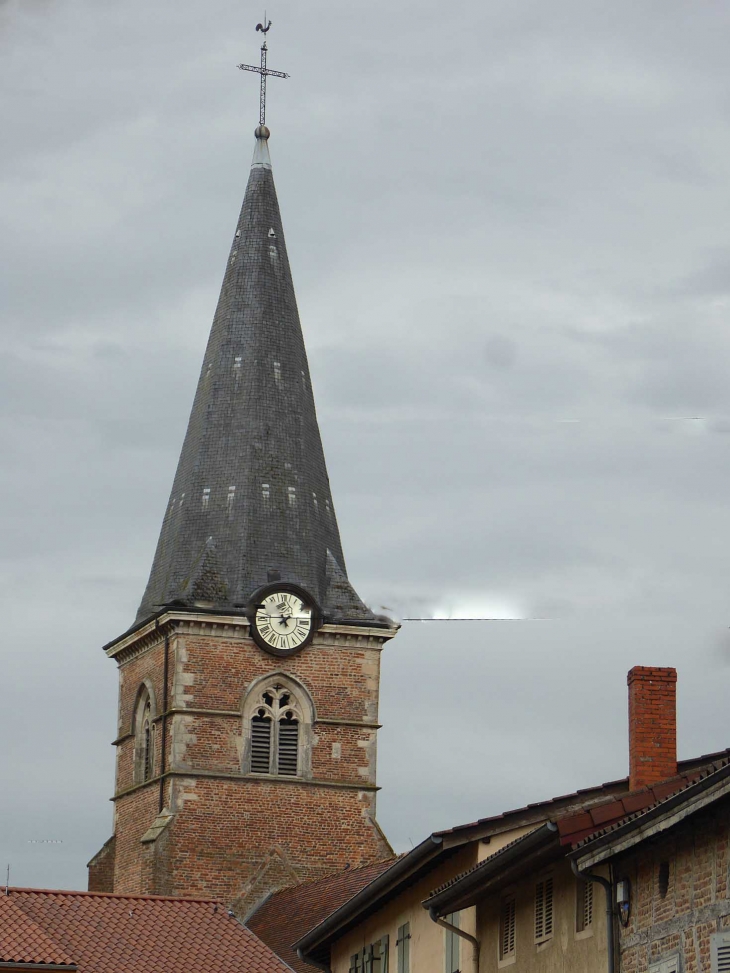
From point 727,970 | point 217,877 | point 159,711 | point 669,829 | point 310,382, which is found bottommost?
point 727,970

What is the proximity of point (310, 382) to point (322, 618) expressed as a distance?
299 inches

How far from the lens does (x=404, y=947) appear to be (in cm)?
3584

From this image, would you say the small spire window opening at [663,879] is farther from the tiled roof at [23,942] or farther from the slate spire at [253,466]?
the slate spire at [253,466]

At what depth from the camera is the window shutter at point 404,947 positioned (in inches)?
1400

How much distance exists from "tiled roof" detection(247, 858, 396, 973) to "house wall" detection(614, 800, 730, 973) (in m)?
23.5

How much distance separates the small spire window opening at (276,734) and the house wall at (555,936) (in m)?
29.6

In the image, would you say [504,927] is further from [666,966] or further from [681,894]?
[681,894]

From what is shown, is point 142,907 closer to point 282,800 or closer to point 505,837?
point 505,837

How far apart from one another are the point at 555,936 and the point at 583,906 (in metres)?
0.84

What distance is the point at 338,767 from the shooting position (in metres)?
61.4

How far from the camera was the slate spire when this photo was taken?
6231cm

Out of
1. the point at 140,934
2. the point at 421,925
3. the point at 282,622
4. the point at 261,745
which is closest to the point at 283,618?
the point at 282,622

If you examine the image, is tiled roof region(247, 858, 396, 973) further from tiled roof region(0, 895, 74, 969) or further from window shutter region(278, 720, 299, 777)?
tiled roof region(0, 895, 74, 969)

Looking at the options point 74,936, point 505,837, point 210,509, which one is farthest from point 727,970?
point 210,509
